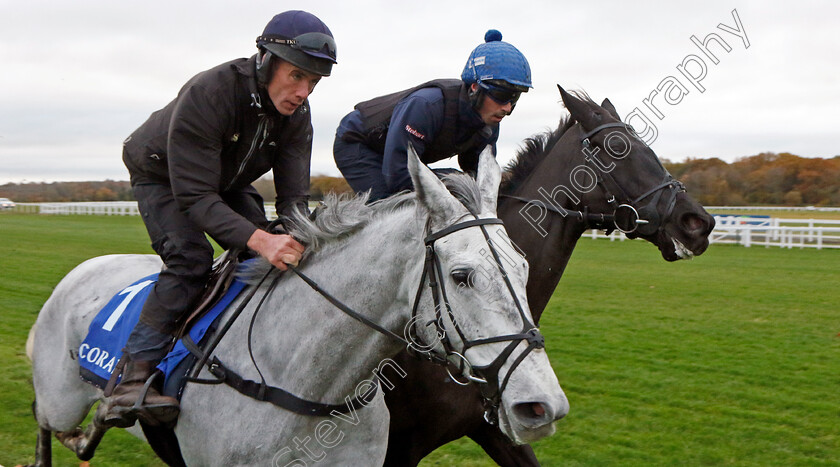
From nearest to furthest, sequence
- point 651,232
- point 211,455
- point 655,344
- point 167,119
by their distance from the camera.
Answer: point 211,455, point 167,119, point 651,232, point 655,344

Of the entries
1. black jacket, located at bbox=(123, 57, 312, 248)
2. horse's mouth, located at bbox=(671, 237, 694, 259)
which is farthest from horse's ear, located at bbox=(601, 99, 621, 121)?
black jacket, located at bbox=(123, 57, 312, 248)

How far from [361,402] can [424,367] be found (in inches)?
30.6

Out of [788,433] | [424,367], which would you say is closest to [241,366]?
[424,367]

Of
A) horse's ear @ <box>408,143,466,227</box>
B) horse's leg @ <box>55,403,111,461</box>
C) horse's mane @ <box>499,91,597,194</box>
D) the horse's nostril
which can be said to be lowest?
horse's leg @ <box>55,403,111,461</box>

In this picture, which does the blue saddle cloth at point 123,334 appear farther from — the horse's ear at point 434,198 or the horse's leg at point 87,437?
the horse's ear at point 434,198

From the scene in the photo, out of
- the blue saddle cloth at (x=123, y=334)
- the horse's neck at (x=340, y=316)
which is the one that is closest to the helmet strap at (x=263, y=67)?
the horse's neck at (x=340, y=316)

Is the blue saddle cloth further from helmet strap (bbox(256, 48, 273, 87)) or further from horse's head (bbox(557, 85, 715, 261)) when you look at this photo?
horse's head (bbox(557, 85, 715, 261))

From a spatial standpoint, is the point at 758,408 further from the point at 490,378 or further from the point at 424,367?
the point at 490,378

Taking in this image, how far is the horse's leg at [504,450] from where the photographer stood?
4.08 m

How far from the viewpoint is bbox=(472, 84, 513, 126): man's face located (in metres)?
4.03

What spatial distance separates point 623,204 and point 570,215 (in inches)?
12.7

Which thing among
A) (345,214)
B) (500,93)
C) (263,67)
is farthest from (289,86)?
(500,93)

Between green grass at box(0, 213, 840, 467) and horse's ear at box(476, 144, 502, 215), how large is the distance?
3122 mm

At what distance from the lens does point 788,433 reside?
5859 millimetres
